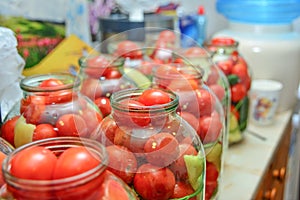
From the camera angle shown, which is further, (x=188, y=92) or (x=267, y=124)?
(x=267, y=124)

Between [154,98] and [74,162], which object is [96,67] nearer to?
[154,98]

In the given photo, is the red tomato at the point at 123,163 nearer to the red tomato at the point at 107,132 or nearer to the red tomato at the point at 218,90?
the red tomato at the point at 107,132

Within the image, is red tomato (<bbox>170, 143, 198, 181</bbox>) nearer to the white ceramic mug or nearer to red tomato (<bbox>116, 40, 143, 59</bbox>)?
red tomato (<bbox>116, 40, 143, 59</bbox>)

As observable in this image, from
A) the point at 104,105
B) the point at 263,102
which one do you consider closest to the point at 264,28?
the point at 263,102

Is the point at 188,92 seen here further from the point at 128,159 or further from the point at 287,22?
the point at 287,22

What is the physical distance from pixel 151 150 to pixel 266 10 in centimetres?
94

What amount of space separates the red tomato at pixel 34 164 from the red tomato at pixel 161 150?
0.12 m

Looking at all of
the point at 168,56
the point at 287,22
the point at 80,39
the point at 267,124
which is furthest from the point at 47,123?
the point at 287,22

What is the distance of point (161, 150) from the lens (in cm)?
42

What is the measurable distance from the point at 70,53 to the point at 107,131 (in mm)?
520

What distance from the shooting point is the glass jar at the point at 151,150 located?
41 cm

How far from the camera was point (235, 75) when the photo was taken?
873 mm

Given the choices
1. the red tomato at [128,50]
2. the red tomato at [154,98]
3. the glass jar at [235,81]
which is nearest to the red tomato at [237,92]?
the glass jar at [235,81]

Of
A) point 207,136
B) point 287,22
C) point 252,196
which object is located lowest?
point 252,196
